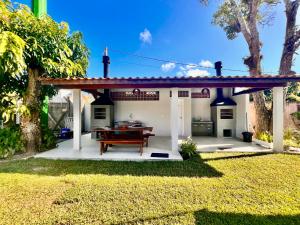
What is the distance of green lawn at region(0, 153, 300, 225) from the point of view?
3.00 m

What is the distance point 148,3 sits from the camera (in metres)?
15.2

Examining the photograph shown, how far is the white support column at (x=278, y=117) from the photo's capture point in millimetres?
6926

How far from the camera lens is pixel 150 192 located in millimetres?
3852

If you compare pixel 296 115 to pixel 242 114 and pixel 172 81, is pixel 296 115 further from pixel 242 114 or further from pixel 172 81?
pixel 172 81

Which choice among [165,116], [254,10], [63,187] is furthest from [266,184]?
[254,10]

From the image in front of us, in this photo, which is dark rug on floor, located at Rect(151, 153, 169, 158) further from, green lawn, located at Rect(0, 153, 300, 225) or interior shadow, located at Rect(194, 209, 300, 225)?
interior shadow, located at Rect(194, 209, 300, 225)

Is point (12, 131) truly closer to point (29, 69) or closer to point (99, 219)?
point (29, 69)

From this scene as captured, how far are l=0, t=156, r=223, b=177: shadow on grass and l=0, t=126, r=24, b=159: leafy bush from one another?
3.06 feet

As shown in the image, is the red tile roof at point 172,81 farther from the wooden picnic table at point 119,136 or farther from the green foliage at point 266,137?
the green foliage at point 266,137

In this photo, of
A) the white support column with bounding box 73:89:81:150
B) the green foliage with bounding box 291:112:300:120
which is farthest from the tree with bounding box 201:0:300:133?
the white support column with bounding box 73:89:81:150

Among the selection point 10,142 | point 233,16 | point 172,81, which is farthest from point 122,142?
point 233,16

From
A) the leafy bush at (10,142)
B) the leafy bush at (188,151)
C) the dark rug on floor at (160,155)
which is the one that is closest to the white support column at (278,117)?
the leafy bush at (188,151)

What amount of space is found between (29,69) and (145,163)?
5751 millimetres

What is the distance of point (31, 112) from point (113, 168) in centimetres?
422
